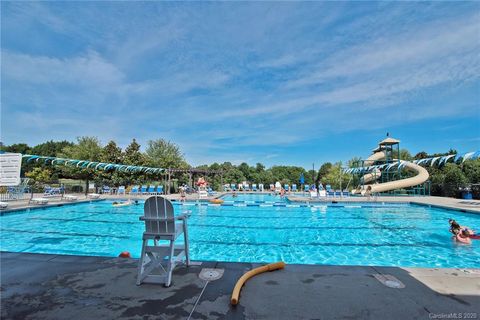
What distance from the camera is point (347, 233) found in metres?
8.05

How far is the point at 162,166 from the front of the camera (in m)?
29.1

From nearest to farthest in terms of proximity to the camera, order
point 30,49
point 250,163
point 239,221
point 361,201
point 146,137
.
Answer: point 30,49 → point 239,221 → point 361,201 → point 146,137 → point 250,163

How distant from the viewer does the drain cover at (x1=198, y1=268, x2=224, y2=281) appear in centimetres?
266

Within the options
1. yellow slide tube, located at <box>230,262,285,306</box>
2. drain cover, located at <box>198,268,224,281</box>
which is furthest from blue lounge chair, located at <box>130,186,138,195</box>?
yellow slide tube, located at <box>230,262,285,306</box>

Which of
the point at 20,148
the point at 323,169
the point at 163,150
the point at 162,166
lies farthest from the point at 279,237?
the point at 20,148

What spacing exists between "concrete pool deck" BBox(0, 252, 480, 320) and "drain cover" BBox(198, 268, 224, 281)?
0.07 meters

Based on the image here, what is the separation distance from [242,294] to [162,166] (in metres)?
28.4

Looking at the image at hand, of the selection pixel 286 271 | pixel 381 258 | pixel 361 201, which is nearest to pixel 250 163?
pixel 361 201

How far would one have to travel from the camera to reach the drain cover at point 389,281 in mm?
2438

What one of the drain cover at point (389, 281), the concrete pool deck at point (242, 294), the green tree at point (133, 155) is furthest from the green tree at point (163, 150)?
the drain cover at point (389, 281)

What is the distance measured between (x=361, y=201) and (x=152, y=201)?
617 inches

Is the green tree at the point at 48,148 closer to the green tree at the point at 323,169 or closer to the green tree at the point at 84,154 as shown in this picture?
the green tree at the point at 84,154

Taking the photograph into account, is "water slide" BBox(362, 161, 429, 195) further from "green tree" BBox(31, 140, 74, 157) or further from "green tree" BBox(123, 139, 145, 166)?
"green tree" BBox(31, 140, 74, 157)

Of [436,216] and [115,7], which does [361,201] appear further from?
[115,7]
